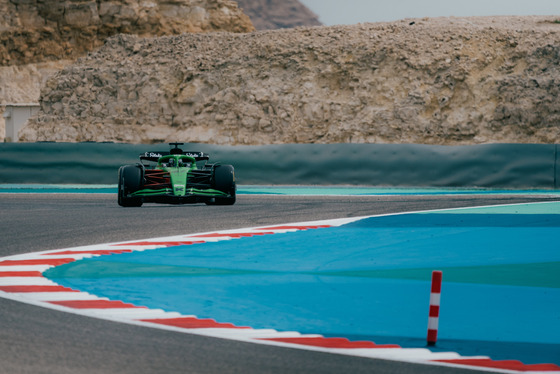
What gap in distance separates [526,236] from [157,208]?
8701 millimetres

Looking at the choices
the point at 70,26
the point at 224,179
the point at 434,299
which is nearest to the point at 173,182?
the point at 224,179

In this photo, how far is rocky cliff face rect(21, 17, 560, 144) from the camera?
138 feet

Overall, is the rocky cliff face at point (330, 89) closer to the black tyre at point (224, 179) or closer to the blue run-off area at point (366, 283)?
the black tyre at point (224, 179)

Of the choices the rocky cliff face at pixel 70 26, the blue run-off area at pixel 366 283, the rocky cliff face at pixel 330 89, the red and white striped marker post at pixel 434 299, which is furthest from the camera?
A: the rocky cliff face at pixel 70 26

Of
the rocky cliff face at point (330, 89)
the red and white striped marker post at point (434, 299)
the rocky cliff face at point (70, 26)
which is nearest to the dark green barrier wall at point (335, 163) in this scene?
the rocky cliff face at point (330, 89)

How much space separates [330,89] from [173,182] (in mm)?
26047

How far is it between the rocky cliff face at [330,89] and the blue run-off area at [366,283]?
27.9 meters

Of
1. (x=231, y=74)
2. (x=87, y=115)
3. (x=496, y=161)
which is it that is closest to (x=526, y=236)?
(x=496, y=161)

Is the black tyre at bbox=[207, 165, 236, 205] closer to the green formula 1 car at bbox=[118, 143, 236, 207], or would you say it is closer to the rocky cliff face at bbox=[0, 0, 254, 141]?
the green formula 1 car at bbox=[118, 143, 236, 207]

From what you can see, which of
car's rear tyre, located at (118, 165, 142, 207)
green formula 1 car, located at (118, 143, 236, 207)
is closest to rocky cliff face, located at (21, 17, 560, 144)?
green formula 1 car, located at (118, 143, 236, 207)

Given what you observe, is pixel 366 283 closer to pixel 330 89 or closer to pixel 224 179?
pixel 224 179

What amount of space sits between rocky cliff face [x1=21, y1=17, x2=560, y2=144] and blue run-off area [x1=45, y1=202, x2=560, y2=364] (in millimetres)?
27906

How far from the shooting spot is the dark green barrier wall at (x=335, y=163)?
94.5 ft

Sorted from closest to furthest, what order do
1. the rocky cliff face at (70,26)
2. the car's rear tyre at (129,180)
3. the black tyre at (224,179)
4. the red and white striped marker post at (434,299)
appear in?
the red and white striped marker post at (434,299) → the car's rear tyre at (129,180) → the black tyre at (224,179) → the rocky cliff face at (70,26)
